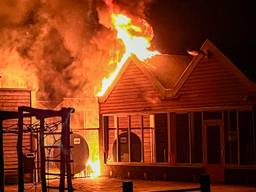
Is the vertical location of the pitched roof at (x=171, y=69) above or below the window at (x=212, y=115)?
above

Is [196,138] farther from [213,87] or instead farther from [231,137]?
[213,87]

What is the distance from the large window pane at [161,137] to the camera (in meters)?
26.5

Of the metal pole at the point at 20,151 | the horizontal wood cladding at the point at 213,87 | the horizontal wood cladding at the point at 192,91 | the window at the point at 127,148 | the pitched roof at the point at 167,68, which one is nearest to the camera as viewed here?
the metal pole at the point at 20,151

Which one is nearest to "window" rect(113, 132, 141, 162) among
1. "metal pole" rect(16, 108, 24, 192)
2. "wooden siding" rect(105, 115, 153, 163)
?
"wooden siding" rect(105, 115, 153, 163)

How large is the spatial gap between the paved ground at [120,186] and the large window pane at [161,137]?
1.39 metres

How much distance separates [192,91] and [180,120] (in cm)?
162

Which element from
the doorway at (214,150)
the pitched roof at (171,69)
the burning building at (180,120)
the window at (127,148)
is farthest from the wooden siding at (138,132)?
the doorway at (214,150)

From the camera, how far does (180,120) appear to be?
26.1 meters

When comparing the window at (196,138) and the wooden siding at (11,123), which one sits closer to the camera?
the window at (196,138)

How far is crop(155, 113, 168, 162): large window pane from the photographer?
26.5m

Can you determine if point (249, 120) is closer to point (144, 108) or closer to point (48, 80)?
point (144, 108)

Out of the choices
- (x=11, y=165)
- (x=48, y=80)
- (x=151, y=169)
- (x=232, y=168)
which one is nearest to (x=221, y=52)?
(x=232, y=168)

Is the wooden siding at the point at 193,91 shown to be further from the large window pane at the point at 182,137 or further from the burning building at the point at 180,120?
the large window pane at the point at 182,137

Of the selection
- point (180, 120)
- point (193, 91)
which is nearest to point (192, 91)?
point (193, 91)
